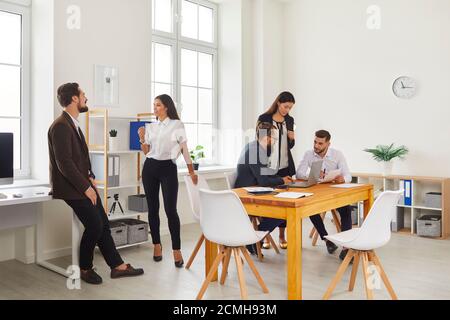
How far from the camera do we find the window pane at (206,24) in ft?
20.9

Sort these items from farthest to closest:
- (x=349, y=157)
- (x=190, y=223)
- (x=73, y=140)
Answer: (x=349, y=157) → (x=190, y=223) → (x=73, y=140)

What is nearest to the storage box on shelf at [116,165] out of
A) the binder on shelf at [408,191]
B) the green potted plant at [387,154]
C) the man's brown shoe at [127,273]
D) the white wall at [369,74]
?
the man's brown shoe at [127,273]

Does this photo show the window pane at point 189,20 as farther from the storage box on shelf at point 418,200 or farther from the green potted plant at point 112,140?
the storage box on shelf at point 418,200

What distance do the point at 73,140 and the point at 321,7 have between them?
4.53m

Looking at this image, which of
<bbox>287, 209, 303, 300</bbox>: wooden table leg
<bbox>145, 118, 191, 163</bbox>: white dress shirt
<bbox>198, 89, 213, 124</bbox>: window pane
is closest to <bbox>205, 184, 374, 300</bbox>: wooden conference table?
<bbox>287, 209, 303, 300</bbox>: wooden table leg

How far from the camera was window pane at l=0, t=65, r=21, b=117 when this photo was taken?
4262 mm

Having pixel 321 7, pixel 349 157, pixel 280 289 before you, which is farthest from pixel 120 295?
pixel 321 7

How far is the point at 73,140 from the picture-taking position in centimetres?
336

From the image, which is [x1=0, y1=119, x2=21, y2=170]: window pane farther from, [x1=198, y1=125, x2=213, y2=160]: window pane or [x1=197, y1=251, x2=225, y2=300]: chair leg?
[x1=198, y1=125, x2=213, y2=160]: window pane

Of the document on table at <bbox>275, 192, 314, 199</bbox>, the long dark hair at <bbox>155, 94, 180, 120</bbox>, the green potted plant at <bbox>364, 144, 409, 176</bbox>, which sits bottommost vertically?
the document on table at <bbox>275, 192, 314, 199</bbox>

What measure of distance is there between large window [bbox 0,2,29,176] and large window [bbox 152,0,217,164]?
5.42 feet

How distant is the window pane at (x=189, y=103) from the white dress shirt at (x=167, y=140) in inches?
82.1
